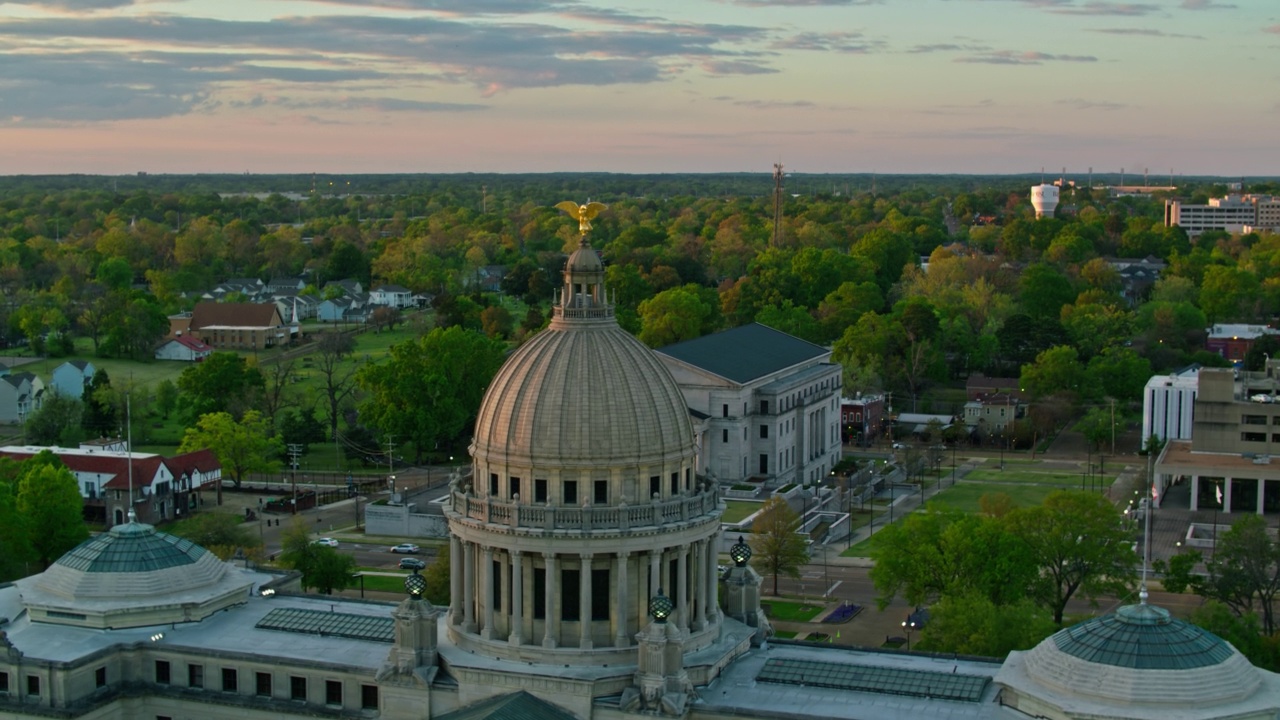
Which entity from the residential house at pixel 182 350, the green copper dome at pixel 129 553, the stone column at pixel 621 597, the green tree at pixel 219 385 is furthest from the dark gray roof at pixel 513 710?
the residential house at pixel 182 350

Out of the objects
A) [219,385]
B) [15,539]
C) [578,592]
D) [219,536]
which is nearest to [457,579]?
[578,592]

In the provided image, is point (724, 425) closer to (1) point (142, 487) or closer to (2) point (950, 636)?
(1) point (142, 487)

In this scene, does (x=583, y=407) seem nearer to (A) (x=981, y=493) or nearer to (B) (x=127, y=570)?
(B) (x=127, y=570)

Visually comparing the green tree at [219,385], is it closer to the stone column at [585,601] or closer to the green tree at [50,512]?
the green tree at [50,512]

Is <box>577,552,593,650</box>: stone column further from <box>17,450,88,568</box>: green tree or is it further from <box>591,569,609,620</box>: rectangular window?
<box>17,450,88,568</box>: green tree

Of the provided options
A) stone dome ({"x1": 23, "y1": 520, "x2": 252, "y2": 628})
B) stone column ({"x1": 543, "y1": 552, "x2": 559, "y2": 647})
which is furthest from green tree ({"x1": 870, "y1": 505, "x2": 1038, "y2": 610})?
stone dome ({"x1": 23, "y1": 520, "x2": 252, "y2": 628})

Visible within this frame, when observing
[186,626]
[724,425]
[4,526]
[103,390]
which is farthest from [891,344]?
[186,626]

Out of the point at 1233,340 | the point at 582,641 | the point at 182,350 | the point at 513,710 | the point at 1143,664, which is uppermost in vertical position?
the point at 1143,664
